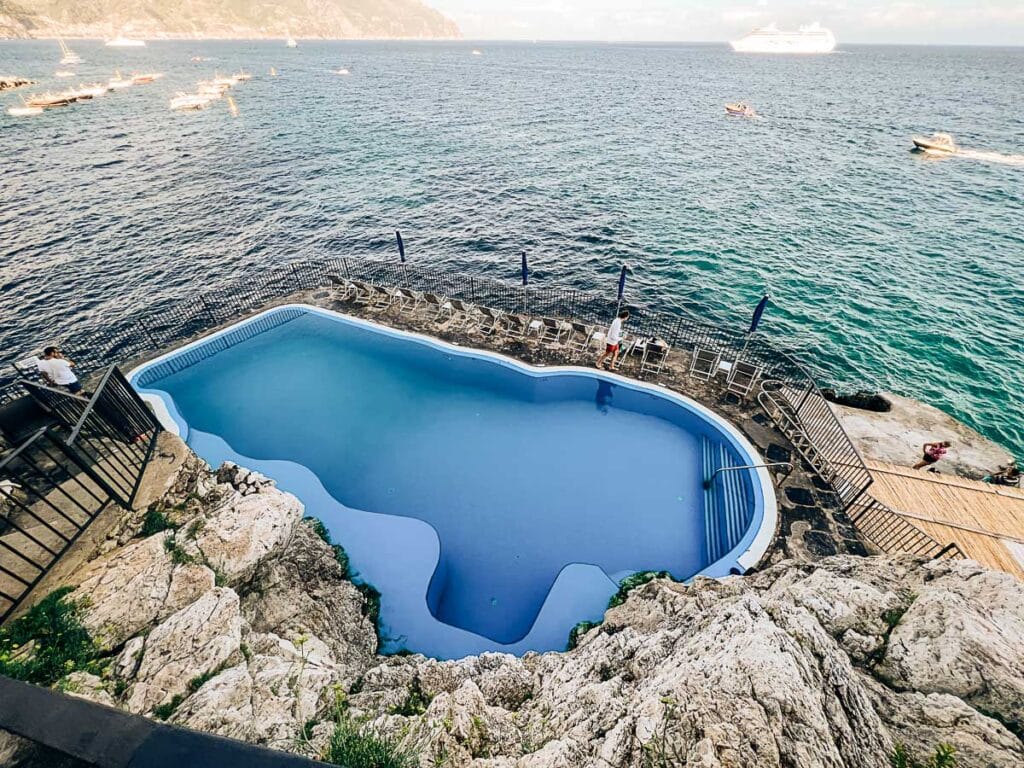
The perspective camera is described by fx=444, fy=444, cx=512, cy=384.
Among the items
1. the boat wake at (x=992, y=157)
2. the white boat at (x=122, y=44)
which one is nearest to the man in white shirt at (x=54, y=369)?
the boat wake at (x=992, y=157)

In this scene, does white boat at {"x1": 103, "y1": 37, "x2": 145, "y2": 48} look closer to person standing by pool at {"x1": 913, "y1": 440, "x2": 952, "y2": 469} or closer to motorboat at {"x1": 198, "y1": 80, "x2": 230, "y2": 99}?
motorboat at {"x1": 198, "y1": 80, "x2": 230, "y2": 99}

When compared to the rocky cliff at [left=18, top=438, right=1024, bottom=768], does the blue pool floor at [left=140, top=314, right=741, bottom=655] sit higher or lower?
lower

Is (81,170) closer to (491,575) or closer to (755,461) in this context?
(491,575)

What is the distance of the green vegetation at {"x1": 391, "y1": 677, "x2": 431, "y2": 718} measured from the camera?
5.87 meters

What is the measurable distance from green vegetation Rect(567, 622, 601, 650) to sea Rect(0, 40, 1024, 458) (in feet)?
53.9

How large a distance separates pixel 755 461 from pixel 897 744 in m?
7.97

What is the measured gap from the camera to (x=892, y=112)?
7181cm

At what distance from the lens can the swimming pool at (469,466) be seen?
9680 millimetres

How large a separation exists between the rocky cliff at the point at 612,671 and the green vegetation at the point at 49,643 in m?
0.16

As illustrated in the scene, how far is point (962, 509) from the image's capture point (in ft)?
38.3

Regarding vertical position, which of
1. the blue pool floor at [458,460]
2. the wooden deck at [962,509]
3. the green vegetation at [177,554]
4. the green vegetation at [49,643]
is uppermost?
the green vegetation at [49,643]

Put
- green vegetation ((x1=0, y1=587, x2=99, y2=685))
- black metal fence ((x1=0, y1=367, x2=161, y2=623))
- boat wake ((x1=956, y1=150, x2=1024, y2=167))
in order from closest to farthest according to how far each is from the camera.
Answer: green vegetation ((x1=0, y1=587, x2=99, y2=685)), black metal fence ((x1=0, y1=367, x2=161, y2=623)), boat wake ((x1=956, y1=150, x2=1024, y2=167))

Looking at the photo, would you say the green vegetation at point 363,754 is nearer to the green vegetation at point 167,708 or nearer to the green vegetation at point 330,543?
the green vegetation at point 167,708

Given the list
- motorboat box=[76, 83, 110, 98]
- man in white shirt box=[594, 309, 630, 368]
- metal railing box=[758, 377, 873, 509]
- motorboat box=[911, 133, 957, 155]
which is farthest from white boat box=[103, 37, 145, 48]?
metal railing box=[758, 377, 873, 509]
